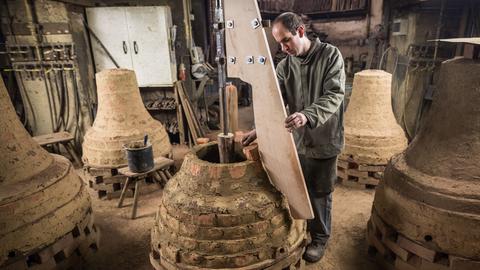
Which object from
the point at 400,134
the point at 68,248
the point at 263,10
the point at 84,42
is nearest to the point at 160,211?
the point at 68,248

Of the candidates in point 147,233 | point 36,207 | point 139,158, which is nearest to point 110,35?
point 139,158

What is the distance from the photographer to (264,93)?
6.12ft

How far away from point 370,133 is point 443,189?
221 centimetres

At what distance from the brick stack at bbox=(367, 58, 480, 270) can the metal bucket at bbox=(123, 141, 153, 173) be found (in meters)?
2.83

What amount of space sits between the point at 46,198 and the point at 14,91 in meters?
4.29

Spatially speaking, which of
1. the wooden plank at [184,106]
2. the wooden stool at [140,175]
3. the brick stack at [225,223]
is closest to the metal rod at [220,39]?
the brick stack at [225,223]

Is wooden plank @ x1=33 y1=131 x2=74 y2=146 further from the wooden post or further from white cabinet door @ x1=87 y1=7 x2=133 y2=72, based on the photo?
the wooden post

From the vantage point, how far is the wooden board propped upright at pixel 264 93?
1.76 meters

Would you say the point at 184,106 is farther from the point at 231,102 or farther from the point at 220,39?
the point at 220,39

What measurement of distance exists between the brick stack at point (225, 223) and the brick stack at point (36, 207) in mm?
1007

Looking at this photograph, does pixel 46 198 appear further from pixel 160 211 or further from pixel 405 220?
pixel 405 220

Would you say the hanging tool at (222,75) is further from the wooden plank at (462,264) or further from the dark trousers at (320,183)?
the wooden plank at (462,264)

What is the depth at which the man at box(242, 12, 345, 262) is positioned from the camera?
7.48ft

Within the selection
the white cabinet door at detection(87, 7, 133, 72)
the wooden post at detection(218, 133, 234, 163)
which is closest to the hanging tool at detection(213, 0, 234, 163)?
the wooden post at detection(218, 133, 234, 163)
